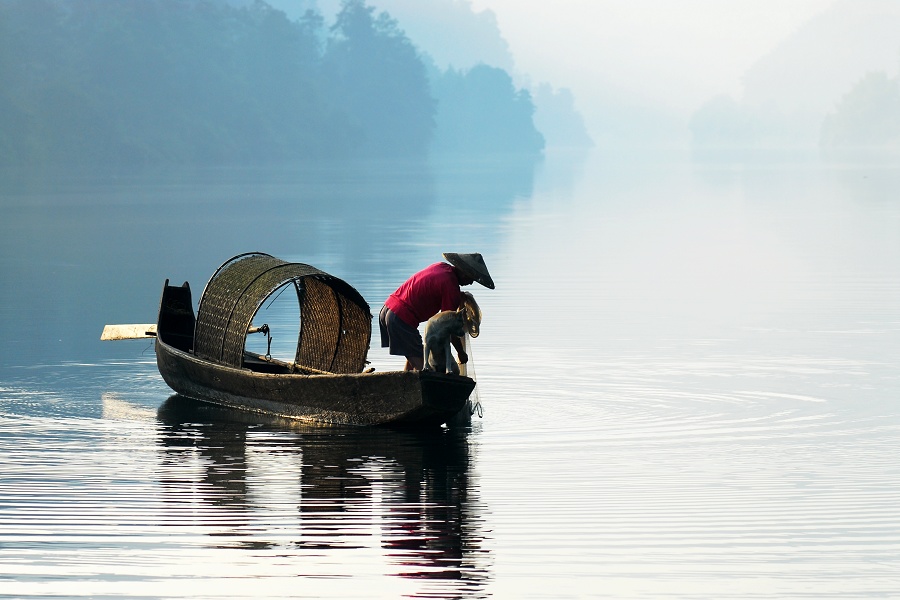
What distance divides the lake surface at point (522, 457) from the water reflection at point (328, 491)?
3 cm

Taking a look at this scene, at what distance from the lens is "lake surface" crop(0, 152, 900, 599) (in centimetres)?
877

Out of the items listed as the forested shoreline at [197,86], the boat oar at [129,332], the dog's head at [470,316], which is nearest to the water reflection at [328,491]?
the dog's head at [470,316]

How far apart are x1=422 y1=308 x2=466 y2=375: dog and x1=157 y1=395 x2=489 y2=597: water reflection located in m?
0.66

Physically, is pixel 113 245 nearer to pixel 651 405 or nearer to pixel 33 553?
pixel 651 405

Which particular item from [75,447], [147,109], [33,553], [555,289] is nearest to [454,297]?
[75,447]

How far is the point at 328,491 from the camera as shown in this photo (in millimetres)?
10734

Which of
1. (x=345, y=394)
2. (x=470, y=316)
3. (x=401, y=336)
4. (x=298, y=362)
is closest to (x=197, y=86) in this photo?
(x=298, y=362)

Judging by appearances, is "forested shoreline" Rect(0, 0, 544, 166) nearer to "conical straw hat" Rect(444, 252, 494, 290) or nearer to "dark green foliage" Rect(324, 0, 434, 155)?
"dark green foliage" Rect(324, 0, 434, 155)

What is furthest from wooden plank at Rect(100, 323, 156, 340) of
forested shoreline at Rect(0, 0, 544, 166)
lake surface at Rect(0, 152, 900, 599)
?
forested shoreline at Rect(0, 0, 544, 166)

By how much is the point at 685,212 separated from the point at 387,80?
8704cm

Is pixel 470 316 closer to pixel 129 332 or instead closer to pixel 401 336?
pixel 401 336

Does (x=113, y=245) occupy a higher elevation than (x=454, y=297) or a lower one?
higher

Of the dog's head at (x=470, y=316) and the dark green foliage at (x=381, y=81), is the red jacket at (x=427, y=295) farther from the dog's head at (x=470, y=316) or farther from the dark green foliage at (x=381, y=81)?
the dark green foliage at (x=381, y=81)

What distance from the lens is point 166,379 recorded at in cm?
1498
